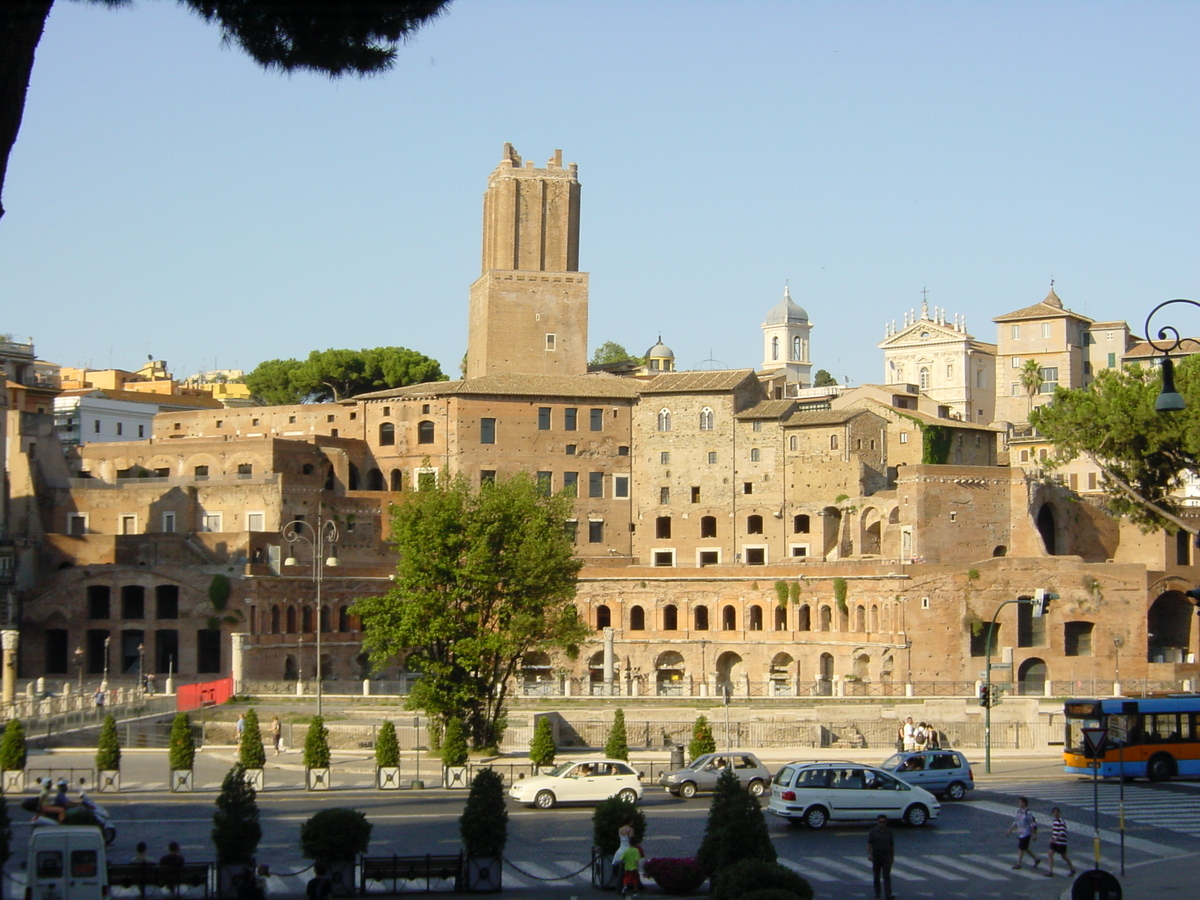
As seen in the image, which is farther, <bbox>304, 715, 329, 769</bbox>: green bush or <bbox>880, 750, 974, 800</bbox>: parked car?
<bbox>304, 715, 329, 769</bbox>: green bush

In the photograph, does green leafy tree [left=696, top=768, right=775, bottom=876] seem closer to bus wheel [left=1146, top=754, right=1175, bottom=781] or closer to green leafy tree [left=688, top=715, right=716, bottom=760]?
green leafy tree [left=688, top=715, right=716, bottom=760]

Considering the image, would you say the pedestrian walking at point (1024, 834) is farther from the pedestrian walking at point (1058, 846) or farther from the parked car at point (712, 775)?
the parked car at point (712, 775)

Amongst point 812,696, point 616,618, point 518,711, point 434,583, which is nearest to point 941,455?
point 616,618

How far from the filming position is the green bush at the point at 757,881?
57.3 ft

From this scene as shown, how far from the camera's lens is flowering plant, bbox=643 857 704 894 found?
73.1 ft

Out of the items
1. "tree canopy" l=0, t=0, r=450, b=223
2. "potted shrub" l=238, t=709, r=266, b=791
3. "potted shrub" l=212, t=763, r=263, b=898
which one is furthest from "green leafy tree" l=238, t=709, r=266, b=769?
"tree canopy" l=0, t=0, r=450, b=223

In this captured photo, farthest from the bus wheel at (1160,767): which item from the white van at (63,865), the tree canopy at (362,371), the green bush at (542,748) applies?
the tree canopy at (362,371)

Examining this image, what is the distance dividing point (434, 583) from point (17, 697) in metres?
12.9

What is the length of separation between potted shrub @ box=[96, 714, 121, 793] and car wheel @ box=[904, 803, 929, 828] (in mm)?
16309

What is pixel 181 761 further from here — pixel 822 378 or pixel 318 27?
pixel 822 378

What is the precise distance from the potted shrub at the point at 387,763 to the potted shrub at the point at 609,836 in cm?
1275

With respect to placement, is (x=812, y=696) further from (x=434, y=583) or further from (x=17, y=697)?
(x=17, y=697)

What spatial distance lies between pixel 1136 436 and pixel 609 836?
1238 inches

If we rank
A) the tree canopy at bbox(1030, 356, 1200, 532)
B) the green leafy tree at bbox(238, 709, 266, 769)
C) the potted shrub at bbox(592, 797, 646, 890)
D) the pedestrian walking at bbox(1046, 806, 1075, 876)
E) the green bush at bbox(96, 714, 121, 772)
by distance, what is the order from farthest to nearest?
the tree canopy at bbox(1030, 356, 1200, 532)
the green leafy tree at bbox(238, 709, 266, 769)
the green bush at bbox(96, 714, 121, 772)
the pedestrian walking at bbox(1046, 806, 1075, 876)
the potted shrub at bbox(592, 797, 646, 890)
